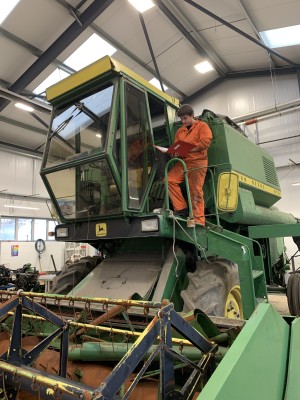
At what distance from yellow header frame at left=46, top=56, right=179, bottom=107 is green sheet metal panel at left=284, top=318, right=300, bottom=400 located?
287 cm

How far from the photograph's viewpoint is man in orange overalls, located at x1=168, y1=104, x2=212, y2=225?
11.6 ft

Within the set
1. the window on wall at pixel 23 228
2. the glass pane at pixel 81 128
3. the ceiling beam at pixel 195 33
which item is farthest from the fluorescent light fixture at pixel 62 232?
the window on wall at pixel 23 228

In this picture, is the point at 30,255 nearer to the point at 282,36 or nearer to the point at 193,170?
the point at 193,170

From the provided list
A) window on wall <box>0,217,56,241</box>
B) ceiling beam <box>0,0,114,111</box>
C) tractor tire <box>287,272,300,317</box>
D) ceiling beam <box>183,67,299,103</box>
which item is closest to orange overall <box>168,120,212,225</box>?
tractor tire <box>287,272,300,317</box>

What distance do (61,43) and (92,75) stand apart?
554 centimetres

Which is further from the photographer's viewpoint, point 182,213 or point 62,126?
point 62,126

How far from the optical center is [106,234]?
345cm

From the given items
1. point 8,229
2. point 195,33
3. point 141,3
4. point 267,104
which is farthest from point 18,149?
point 267,104

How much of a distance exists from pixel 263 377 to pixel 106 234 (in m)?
2.22

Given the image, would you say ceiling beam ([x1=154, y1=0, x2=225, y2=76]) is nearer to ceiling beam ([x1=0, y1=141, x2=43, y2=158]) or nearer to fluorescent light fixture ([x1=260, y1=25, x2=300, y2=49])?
fluorescent light fixture ([x1=260, y1=25, x2=300, y2=49])

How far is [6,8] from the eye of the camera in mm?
7383

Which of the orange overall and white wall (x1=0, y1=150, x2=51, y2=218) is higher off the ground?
white wall (x1=0, y1=150, x2=51, y2=218)

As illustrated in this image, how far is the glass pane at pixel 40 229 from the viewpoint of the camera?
49.3 ft

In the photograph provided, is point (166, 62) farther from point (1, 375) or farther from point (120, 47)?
point (1, 375)
